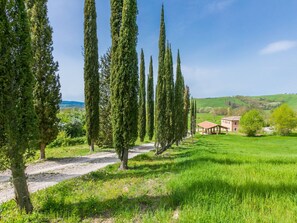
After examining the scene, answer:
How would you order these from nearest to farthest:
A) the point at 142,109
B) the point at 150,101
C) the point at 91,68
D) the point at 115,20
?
1. the point at 115,20
2. the point at 91,68
3. the point at 142,109
4. the point at 150,101

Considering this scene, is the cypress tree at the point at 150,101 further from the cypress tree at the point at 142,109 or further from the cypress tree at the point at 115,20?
the cypress tree at the point at 115,20

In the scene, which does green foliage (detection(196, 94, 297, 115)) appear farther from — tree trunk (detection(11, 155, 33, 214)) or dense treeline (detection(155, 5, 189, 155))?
tree trunk (detection(11, 155, 33, 214))

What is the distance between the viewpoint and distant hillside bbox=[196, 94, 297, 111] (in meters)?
130

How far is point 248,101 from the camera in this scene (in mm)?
142500

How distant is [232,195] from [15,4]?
670 cm

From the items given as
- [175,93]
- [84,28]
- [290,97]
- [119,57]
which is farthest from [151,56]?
[290,97]

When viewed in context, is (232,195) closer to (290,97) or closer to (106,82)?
(106,82)

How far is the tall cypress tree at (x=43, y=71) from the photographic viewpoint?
12922mm

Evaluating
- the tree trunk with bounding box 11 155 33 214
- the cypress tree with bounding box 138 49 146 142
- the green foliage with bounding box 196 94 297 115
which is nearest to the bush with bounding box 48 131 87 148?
the cypress tree with bounding box 138 49 146 142

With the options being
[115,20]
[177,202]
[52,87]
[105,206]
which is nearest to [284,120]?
[115,20]

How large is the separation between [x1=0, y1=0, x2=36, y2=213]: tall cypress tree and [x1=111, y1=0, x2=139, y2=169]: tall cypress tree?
5.30 meters

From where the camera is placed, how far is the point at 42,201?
5.39 m

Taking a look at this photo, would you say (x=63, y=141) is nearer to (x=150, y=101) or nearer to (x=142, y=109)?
(x=142, y=109)

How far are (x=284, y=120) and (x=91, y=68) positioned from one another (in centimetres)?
6060
